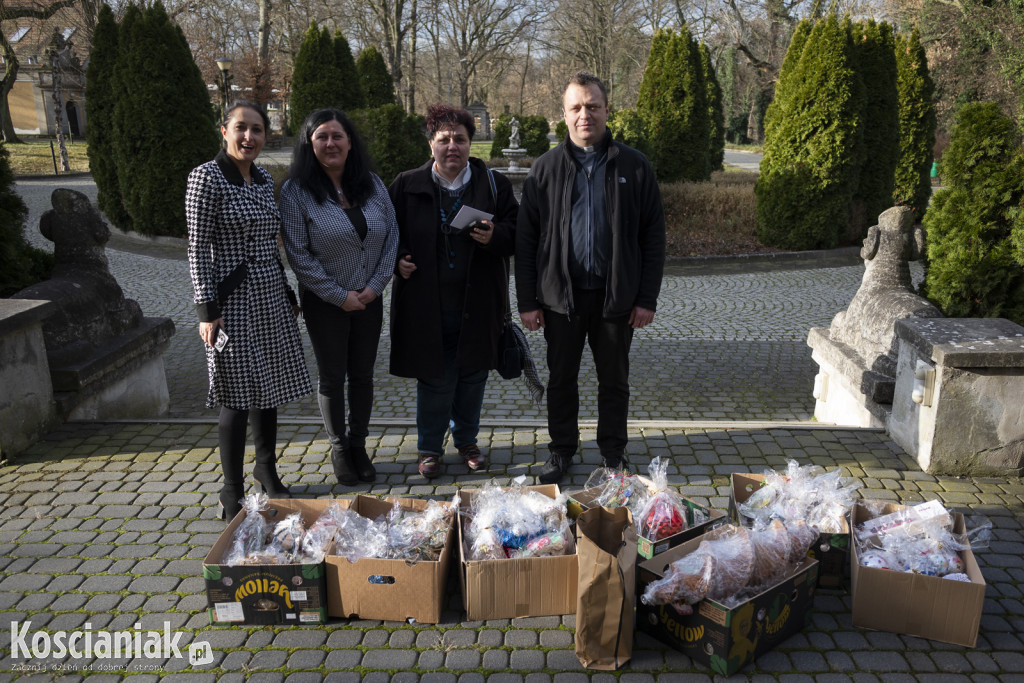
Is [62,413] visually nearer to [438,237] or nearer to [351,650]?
[438,237]

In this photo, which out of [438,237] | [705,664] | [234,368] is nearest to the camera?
[705,664]

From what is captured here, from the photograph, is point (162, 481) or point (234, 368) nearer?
point (234, 368)

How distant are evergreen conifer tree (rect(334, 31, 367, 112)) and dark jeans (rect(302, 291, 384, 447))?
15.5 metres

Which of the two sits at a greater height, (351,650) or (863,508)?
(863,508)

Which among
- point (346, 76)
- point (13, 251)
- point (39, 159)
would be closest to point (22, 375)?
point (13, 251)

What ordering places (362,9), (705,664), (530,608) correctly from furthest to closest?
(362,9), (530,608), (705,664)

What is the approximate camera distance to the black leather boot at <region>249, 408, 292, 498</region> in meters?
3.85

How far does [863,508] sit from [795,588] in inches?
29.3

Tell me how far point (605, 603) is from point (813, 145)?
12003 mm

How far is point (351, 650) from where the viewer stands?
9.33 feet

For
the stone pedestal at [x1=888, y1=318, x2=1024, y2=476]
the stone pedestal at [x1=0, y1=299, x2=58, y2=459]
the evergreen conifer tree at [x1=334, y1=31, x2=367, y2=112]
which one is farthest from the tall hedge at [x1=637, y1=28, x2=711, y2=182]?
the stone pedestal at [x1=0, y1=299, x2=58, y2=459]

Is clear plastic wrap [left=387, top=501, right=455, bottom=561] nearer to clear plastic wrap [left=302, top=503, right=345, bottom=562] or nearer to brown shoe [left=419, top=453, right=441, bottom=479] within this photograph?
clear plastic wrap [left=302, top=503, right=345, bottom=562]

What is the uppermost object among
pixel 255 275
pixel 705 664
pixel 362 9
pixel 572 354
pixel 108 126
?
pixel 362 9

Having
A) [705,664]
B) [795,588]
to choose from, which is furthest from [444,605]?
[795,588]
